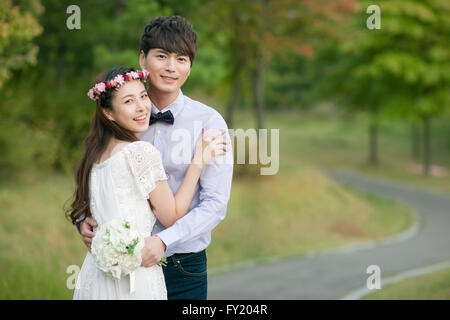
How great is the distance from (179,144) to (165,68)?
417 mm

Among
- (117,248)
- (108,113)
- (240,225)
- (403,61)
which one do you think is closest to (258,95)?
(240,225)

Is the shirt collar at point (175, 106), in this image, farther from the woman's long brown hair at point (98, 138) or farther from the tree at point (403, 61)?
the tree at point (403, 61)

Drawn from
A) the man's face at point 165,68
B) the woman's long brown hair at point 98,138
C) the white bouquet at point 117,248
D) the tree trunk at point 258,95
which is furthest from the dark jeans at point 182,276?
the tree trunk at point 258,95

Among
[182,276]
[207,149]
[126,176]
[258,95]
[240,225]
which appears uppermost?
[258,95]

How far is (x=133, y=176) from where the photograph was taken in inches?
107

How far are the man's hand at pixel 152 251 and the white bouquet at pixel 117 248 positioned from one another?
50 mm

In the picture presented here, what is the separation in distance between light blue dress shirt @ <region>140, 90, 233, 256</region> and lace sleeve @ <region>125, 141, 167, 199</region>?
0.23 m

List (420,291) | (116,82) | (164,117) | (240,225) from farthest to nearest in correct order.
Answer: (240,225) < (420,291) < (164,117) < (116,82)

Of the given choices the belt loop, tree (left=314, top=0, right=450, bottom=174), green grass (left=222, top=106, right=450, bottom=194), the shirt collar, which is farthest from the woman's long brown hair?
tree (left=314, top=0, right=450, bottom=174)

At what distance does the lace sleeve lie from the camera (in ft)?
8.85

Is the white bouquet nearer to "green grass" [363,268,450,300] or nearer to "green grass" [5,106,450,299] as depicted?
"green grass" [363,268,450,300]

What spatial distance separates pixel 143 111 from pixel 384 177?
21759mm

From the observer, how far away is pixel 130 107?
9.35ft

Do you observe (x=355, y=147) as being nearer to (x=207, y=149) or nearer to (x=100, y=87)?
(x=207, y=149)
